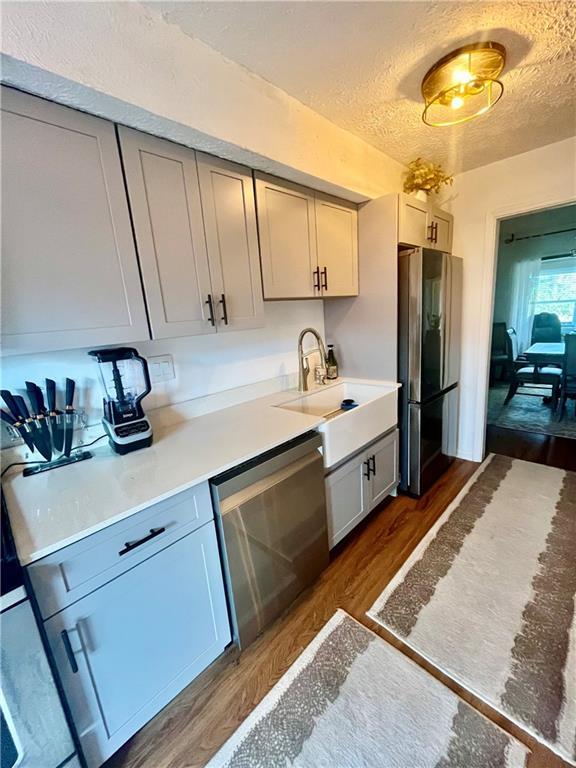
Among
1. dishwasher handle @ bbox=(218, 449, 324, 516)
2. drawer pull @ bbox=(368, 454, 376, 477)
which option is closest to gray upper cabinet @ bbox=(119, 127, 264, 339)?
dishwasher handle @ bbox=(218, 449, 324, 516)

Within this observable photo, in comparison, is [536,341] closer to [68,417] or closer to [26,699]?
[68,417]

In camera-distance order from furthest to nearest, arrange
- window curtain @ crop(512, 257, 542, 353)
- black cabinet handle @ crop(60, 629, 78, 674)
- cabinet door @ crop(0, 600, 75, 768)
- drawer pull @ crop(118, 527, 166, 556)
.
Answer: window curtain @ crop(512, 257, 542, 353) → drawer pull @ crop(118, 527, 166, 556) → black cabinet handle @ crop(60, 629, 78, 674) → cabinet door @ crop(0, 600, 75, 768)

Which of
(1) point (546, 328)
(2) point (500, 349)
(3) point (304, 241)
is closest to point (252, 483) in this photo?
(3) point (304, 241)

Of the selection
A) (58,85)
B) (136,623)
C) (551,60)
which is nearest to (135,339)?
(58,85)

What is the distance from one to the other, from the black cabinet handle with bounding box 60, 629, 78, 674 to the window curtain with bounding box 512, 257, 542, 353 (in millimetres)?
6656

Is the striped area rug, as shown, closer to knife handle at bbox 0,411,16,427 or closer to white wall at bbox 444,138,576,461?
white wall at bbox 444,138,576,461

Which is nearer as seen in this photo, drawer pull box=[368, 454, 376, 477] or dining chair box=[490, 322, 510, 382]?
Result: drawer pull box=[368, 454, 376, 477]

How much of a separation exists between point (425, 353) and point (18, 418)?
2.27m

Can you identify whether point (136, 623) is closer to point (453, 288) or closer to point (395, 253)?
point (395, 253)

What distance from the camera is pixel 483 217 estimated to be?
2.53 metres

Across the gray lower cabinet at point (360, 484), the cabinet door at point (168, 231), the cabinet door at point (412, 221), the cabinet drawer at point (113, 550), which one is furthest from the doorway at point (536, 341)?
the cabinet drawer at point (113, 550)

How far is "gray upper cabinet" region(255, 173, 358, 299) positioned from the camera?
64.8 inches

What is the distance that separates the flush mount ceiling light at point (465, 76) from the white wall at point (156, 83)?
553mm

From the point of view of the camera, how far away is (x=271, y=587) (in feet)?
4.65
